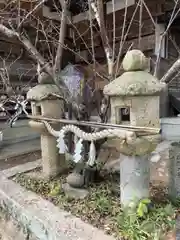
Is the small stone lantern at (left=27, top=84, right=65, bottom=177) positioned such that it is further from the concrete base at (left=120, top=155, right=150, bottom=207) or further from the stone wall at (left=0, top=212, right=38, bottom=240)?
the concrete base at (left=120, top=155, right=150, bottom=207)

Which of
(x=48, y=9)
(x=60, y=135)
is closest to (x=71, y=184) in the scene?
(x=60, y=135)

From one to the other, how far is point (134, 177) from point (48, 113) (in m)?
1.37

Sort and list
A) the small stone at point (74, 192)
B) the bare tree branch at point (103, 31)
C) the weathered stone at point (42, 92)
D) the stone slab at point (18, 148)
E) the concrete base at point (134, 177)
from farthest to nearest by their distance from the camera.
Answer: the stone slab at point (18, 148), the weathered stone at point (42, 92), the small stone at point (74, 192), the bare tree branch at point (103, 31), the concrete base at point (134, 177)

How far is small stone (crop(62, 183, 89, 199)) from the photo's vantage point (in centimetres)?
238

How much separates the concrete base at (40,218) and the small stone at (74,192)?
0.83ft

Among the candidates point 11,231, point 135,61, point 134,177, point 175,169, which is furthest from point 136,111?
point 11,231

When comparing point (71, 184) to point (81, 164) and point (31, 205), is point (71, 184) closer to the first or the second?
point (81, 164)

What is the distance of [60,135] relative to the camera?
2.26m

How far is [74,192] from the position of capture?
2453mm

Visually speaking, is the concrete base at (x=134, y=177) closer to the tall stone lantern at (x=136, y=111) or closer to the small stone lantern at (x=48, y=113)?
the tall stone lantern at (x=136, y=111)

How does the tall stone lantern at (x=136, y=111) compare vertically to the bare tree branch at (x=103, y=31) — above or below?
below

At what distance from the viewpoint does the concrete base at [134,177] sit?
1.89 meters

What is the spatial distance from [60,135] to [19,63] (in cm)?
455

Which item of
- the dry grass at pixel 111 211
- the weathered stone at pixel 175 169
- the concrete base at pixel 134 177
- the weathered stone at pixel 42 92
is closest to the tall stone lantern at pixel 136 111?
the concrete base at pixel 134 177
